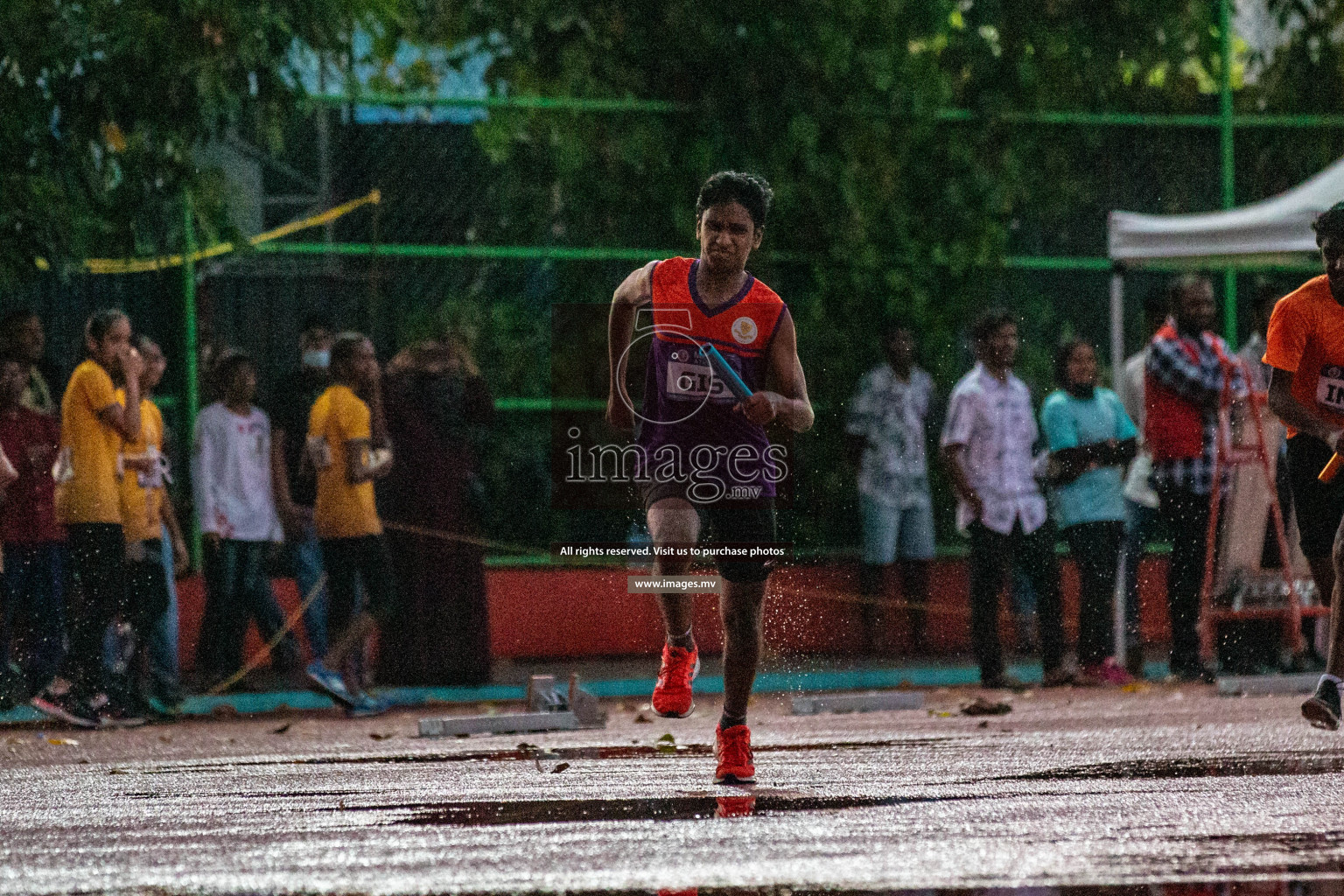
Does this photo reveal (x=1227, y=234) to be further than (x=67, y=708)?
Yes

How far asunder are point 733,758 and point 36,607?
522cm

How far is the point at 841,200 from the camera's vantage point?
14.2 metres

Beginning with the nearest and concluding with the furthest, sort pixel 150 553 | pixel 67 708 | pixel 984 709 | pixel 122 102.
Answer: pixel 984 709
pixel 67 708
pixel 150 553
pixel 122 102

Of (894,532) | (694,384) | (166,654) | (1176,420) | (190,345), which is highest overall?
(190,345)

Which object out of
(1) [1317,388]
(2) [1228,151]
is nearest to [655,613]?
(2) [1228,151]

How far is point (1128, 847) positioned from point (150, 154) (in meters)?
8.32

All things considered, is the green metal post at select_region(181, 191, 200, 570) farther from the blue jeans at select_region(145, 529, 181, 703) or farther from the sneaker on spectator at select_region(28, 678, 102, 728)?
the sneaker on spectator at select_region(28, 678, 102, 728)

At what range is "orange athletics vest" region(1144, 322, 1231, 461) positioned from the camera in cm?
1268

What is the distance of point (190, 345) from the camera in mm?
13094

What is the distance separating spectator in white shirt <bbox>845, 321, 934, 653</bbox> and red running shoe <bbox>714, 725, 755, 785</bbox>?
6.15 metres

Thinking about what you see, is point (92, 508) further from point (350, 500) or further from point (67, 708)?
point (350, 500)

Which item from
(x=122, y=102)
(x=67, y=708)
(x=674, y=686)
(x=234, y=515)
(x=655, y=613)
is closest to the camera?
(x=674, y=686)

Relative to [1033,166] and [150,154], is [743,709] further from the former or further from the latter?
[1033,166]

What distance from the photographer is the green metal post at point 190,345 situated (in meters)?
12.9
